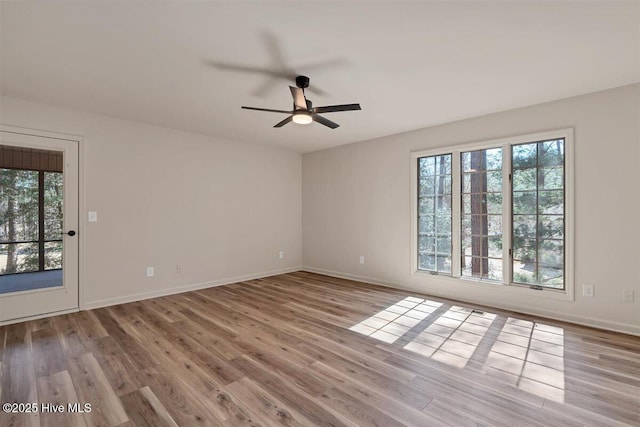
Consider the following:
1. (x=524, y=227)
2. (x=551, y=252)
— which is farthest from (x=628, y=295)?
(x=524, y=227)

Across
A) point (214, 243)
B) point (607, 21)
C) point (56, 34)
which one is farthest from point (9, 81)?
point (607, 21)

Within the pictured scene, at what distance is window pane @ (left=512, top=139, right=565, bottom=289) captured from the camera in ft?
11.7

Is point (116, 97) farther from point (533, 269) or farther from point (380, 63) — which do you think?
point (533, 269)

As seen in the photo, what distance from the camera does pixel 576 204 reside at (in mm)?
3402

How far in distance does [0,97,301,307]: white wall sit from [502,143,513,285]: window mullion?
12.8ft

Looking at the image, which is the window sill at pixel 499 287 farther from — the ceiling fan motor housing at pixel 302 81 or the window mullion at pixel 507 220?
the ceiling fan motor housing at pixel 302 81

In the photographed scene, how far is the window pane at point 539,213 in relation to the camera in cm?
358

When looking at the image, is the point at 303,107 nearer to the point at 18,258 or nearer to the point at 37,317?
the point at 18,258

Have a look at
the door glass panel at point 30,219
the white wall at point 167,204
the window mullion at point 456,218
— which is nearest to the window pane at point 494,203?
the window mullion at point 456,218

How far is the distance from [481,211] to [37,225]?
18.6 ft

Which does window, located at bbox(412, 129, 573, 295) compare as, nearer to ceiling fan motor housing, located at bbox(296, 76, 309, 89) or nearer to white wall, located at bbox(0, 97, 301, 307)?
ceiling fan motor housing, located at bbox(296, 76, 309, 89)

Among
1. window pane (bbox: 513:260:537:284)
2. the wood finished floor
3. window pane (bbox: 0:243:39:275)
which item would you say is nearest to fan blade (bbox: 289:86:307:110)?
the wood finished floor

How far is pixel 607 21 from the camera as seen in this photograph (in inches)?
82.7

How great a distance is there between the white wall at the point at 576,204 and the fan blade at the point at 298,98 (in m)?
A: 2.52
